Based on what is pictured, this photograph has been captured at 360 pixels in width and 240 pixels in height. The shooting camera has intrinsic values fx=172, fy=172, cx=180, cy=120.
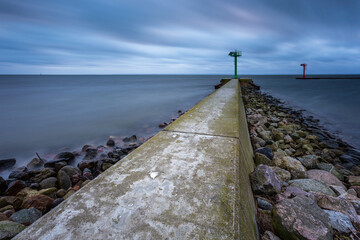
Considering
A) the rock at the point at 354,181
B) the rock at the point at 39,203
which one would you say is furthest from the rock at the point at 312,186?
the rock at the point at 39,203

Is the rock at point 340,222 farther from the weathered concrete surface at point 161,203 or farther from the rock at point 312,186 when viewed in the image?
the weathered concrete surface at point 161,203

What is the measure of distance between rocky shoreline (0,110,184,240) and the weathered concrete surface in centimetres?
86

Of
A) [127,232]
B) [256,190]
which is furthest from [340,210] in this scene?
[127,232]

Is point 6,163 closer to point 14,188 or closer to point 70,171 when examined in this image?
point 14,188

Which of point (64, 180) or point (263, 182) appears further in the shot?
point (64, 180)

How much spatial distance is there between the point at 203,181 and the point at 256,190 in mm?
849

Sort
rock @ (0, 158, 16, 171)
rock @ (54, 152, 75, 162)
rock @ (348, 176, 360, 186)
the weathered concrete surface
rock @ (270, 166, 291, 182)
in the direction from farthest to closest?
1. rock @ (54, 152, 75, 162)
2. rock @ (0, 158, 16, 171)
3. rock @ (348, 176, 360, 186)
4. rock @ (270, 166, 291, 182)
5. the weathered concrete surface

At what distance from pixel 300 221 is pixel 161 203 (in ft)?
3.64

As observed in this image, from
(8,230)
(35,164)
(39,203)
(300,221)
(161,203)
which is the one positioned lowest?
(35,164)

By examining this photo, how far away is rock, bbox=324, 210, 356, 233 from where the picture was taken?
57.8 inches

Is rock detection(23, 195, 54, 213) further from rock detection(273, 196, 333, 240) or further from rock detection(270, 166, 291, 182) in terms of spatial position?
rock detection(270, 166, 291, 182)

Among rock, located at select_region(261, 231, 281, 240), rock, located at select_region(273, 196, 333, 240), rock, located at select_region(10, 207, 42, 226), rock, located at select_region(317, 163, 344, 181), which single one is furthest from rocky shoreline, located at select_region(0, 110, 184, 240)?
rock, located at select_region(317, 163, 344, 181)

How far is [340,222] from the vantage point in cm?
152

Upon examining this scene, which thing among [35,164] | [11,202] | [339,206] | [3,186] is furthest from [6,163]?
[339,206]
